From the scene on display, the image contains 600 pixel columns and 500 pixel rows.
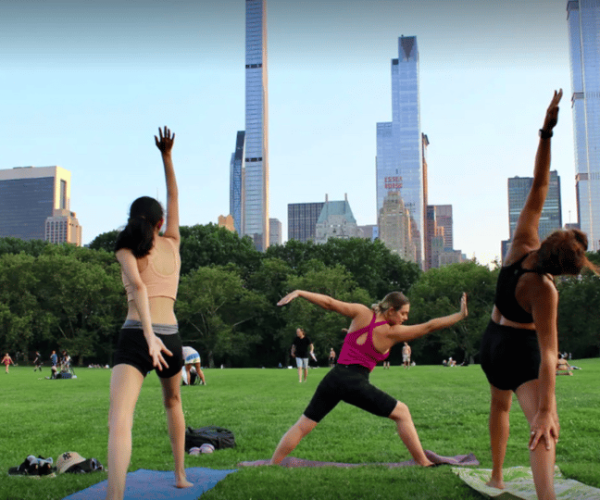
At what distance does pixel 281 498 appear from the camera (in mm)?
5594

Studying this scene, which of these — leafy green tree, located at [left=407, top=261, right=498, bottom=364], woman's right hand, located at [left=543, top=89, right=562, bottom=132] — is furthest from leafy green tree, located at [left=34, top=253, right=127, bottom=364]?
woman's right hand, located at [left=543, top=89, right=562, bottom=132]

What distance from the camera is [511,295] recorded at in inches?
195

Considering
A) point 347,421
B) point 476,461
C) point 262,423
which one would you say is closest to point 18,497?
point 476,461

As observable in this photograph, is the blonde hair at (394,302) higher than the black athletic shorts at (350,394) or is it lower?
higher

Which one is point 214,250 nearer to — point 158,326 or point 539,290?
point 158,326

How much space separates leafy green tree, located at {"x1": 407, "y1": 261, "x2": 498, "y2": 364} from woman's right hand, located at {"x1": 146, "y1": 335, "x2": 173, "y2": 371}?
5614 cm

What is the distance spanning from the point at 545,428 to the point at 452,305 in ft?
191

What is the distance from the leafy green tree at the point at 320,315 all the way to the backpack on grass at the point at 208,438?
46.3 meters

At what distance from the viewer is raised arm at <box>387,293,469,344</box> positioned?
20.0 ft

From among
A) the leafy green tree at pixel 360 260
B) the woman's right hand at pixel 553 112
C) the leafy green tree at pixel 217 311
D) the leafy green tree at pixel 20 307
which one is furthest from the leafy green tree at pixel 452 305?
the woman's right hand at pixel 553 112

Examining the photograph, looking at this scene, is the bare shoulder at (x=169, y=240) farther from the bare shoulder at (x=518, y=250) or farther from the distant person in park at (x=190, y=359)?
the distant person in park at (x=190, y=359)

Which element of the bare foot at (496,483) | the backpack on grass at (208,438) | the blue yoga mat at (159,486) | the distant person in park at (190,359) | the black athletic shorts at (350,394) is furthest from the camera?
the distant person in park at (190,359)

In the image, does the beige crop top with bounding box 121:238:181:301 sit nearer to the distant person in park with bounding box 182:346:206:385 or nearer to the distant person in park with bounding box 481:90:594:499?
the distant person in park with bounding box 481:90:594:499

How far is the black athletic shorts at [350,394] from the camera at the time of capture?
6570 millimetres
